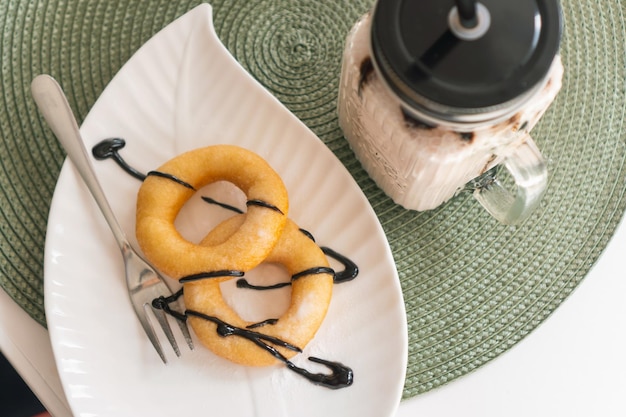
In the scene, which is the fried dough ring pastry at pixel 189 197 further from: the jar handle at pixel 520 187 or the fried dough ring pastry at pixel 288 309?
the jar handle at pixel 520 187

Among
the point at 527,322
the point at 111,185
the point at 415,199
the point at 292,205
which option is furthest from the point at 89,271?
the point at 527,322

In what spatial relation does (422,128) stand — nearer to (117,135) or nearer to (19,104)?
(117,135)

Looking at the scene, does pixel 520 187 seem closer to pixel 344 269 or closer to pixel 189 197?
pixel 344 269

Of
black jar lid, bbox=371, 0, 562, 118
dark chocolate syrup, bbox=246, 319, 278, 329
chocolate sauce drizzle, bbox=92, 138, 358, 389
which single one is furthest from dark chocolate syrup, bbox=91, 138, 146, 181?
black jar lid, bbox=371, 0, 562, 118

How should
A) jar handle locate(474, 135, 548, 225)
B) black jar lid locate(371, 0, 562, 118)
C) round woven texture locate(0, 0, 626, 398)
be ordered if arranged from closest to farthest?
black jar lid locate(371, 0, 562, 118)
jar handle locate(474, 135, 548, 225)
round woven texture locate(0, 0, 626, 398)

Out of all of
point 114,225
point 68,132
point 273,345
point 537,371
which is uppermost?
point 68,132

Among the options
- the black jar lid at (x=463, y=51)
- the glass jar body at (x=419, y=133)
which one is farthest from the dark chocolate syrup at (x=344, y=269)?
the black jar lid at (x=463, y=51)

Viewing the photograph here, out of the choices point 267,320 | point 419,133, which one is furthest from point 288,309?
point 419,133

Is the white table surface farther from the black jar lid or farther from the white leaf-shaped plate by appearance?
the black jar lid
